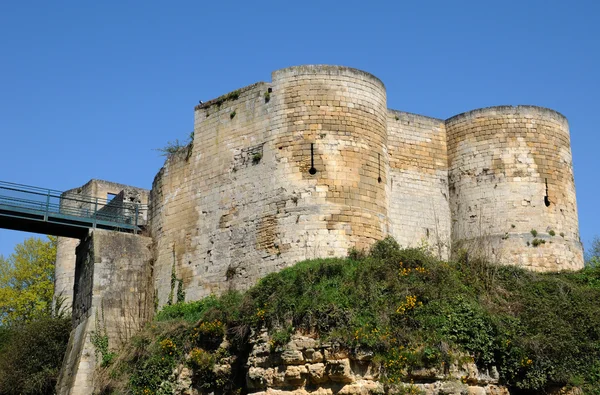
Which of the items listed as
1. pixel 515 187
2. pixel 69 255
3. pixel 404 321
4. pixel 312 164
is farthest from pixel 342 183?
pixel 69 255

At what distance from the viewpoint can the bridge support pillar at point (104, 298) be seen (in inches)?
716

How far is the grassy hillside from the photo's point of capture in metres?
14.3

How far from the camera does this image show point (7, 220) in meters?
19.0

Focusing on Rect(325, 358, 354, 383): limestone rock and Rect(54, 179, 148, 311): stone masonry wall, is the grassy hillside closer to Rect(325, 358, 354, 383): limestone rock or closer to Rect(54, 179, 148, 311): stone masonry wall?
Rect(325, 358, 354, 383): limestone rock

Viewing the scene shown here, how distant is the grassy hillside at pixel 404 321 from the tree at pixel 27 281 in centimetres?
1346

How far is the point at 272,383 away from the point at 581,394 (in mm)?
5490

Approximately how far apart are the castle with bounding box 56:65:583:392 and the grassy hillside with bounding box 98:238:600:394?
1234 mm

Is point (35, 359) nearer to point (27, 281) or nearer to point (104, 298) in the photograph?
point (104, 298)

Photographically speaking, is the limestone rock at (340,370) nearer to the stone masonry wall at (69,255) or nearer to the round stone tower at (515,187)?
the round stone tower at (515,187)

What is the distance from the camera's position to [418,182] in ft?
65.1

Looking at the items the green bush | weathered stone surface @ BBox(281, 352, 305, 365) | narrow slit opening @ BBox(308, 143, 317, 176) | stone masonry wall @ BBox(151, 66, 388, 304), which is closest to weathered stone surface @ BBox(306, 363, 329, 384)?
weathered stone surface @ BBox(281, 352, 305, 365)

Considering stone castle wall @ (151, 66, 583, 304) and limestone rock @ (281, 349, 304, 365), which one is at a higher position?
stone castle wall @ (151, 66, 583, 304)

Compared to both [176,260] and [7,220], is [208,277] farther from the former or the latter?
[7,220]

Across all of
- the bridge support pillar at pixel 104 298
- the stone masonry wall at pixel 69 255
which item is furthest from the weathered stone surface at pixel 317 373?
the stone masonry wall at pixel 69 255
